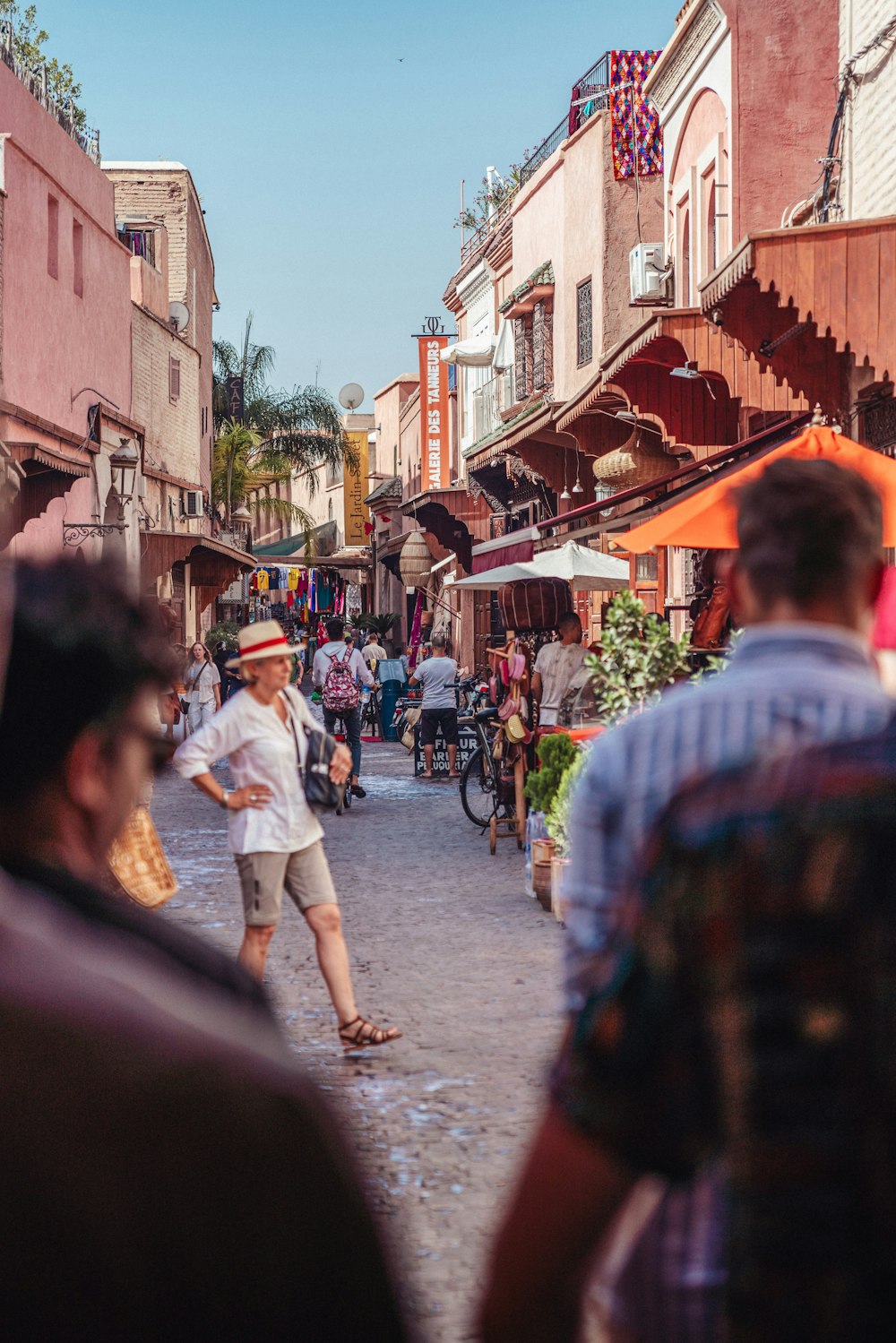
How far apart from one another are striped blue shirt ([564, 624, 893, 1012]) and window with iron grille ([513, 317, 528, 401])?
27671 mm

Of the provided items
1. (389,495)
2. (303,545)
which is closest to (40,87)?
(389,495)

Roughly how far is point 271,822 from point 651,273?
14846 millimetres

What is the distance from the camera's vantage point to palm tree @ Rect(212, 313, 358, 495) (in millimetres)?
48812

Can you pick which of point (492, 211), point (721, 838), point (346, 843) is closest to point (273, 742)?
point (721, 838)

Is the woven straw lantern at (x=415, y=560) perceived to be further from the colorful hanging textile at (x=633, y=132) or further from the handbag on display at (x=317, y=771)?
the handbag on display at (x=317, y=771)

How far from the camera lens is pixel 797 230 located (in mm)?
9602

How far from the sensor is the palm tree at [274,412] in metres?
48.8

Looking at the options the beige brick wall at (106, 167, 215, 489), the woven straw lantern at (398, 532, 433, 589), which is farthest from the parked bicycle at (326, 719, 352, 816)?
the beige brick wall at (106, 167, 215, 489)

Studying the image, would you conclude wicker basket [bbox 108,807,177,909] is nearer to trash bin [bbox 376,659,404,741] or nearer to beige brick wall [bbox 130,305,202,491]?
trash bin [bbox 376,659,404,741]

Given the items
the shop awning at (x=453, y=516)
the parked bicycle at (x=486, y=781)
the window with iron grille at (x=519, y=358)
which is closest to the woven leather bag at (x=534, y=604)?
the parked bicycle at (x=486, y=781)

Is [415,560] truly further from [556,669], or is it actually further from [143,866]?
[143,866]

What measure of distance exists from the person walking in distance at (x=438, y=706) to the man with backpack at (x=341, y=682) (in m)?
1.63

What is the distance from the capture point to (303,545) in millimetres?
63000

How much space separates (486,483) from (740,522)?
95.0 ft
